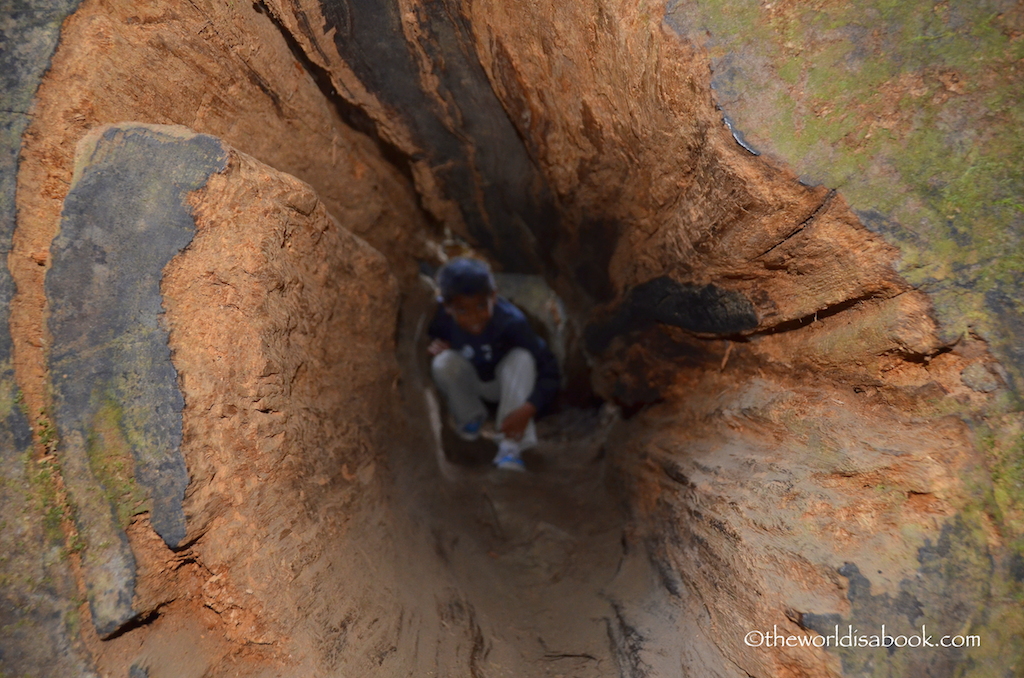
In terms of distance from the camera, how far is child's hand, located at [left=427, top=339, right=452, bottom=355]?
3.40 meters

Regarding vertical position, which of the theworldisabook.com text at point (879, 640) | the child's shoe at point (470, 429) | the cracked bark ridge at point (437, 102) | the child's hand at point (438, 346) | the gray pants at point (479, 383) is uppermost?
the cracked bark ridge at point (437, 102)

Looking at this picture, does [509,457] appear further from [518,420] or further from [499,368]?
[499,368]

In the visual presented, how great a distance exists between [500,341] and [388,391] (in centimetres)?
137

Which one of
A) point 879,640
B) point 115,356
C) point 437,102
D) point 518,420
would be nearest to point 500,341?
point 518,420

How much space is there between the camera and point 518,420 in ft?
11.0

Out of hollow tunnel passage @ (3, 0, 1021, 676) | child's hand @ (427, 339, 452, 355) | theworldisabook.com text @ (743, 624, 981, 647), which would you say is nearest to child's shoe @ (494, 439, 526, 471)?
child's hand @ (427, 339, 452, 355)

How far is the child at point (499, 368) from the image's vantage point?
10.9ft

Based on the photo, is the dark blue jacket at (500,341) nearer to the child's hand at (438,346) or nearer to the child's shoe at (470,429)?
the child's hand at (438,346)

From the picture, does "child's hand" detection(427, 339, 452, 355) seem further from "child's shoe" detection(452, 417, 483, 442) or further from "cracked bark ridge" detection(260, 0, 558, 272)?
"cracked bark ridge" detection(260, 0, 558, 272)

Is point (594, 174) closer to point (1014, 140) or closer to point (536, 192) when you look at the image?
point (536, 192)

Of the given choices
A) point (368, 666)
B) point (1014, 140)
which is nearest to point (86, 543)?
point (368, 666)

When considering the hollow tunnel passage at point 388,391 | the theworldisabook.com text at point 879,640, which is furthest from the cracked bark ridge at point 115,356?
the theworldisabook.com text at point 879,640

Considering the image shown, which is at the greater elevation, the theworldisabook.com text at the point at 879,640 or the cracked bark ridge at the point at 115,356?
the cracked bark ridge at the point at 115,356

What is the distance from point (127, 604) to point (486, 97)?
1916 millimetres
